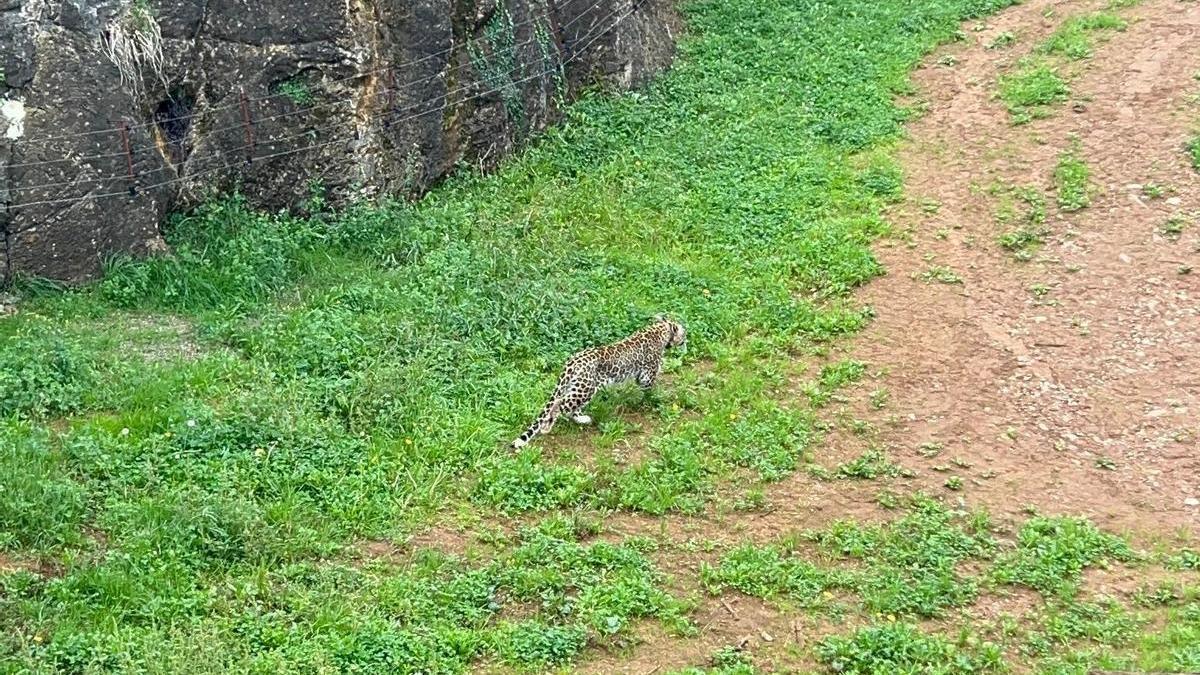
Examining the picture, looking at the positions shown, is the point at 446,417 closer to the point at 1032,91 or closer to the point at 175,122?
the point at 175,122

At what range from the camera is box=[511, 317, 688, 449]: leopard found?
33.4 feet

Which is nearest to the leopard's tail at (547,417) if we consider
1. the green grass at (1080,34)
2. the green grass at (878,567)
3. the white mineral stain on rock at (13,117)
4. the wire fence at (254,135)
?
the green grass at (878,567)

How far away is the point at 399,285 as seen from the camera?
39.5ft

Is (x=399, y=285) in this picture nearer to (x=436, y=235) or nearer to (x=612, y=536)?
(x=436, y=235)

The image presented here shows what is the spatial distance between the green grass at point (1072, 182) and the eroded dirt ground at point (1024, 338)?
10cm

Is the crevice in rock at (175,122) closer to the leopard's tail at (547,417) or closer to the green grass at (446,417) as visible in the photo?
the green grass at (446,417)

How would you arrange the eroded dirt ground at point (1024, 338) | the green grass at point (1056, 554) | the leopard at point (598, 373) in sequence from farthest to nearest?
1. the leopard at point (598, 373)
2. the eroded dirt ground at point (1024, 338)
3. the green grass at point (1056, 554)

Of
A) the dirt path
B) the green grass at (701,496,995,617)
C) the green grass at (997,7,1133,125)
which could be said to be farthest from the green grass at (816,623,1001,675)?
the green grass at (997,7,1133,125)

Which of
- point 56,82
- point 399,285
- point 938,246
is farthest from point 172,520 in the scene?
point 938,246

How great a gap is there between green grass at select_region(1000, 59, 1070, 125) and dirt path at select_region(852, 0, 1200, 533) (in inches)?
7.1

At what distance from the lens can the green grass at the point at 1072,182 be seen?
13906 millimetres

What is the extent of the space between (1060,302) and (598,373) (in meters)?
4.87

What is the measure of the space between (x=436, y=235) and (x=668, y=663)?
6.43 meters

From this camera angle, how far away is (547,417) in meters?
10.1
